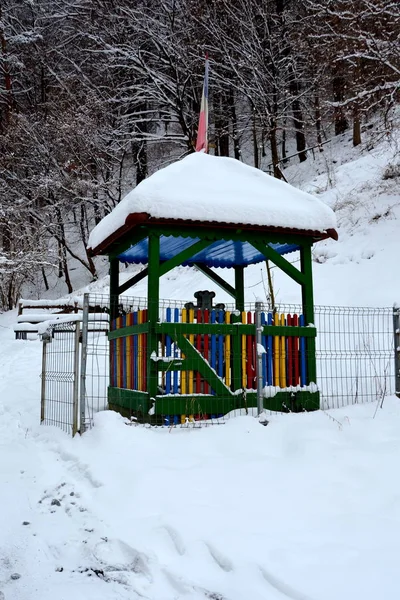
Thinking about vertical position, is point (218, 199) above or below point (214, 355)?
above

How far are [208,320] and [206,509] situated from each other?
329 centimetres

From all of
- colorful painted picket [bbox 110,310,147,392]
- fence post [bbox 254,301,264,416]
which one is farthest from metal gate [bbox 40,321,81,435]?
fence post [bbox 254,301,264,416]

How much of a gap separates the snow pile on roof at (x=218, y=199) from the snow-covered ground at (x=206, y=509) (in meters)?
2.49

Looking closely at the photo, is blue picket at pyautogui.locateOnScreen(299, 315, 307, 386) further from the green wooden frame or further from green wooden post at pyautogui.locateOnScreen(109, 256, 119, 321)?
green wooden post at pyautogui.locateOnScreen(109, 256, 119, 321)

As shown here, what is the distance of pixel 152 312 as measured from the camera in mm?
7004

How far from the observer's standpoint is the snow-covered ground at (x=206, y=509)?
3252 mm

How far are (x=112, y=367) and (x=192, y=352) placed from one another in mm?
2063

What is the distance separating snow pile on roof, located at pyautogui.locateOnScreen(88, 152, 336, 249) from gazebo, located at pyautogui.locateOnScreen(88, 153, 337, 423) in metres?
0.01

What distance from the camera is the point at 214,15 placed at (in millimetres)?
21797

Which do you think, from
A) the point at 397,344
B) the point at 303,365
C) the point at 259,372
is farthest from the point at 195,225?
the point at 397,344

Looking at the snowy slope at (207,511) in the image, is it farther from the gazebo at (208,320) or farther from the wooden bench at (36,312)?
the wooden bench at (36,312)

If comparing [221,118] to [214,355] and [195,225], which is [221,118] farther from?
[214,355]

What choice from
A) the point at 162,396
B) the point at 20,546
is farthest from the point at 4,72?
the point at 20,546

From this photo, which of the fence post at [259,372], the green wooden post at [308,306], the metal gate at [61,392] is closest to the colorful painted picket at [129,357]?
the metal gate at [61,392]
